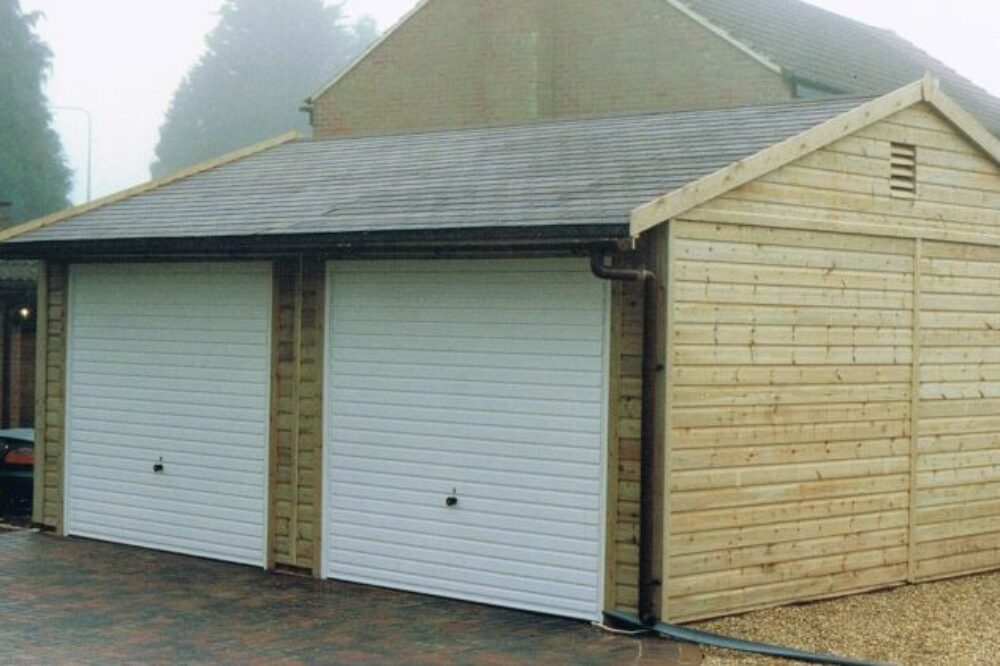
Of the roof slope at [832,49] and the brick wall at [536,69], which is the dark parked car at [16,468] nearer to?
the brick wall at [536,69]

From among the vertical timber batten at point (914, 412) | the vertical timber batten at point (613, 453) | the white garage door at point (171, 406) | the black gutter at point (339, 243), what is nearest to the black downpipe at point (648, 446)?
the vertical timber batten at point (613, 453)

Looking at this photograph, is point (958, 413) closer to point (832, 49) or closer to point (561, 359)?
point (561, 359)

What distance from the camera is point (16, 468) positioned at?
55.1 ft

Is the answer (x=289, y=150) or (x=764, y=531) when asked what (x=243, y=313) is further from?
(x=764, y=531)

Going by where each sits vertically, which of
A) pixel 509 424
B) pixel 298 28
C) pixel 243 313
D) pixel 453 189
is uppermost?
pixel 298 28

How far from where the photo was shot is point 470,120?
95.2 ft

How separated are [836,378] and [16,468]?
30.9 ft

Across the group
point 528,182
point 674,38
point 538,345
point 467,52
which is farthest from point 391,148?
point 467,52

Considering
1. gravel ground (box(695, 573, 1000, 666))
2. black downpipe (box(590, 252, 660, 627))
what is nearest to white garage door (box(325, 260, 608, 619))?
black downpipe (box(590, 252, 660, 627))

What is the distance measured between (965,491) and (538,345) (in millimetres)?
4569

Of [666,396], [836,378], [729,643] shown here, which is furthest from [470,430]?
[836,378]

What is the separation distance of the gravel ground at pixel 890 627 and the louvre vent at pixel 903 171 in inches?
134

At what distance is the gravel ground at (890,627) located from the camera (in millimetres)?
10320

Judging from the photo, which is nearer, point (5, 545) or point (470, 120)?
point (5, 545)
